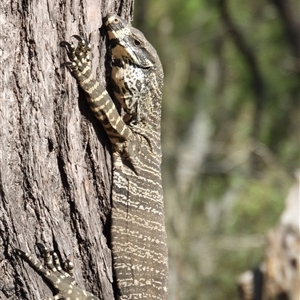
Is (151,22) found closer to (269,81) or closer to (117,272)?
(269,81)

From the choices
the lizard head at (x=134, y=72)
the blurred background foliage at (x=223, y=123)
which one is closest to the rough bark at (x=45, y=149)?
the lizard head at (x=134, y=72)

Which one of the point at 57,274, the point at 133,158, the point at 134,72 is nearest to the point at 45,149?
the point at 57,274

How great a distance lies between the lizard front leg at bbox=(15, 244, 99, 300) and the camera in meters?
3.84

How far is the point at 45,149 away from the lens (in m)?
3.84

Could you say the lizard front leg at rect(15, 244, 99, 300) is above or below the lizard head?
below

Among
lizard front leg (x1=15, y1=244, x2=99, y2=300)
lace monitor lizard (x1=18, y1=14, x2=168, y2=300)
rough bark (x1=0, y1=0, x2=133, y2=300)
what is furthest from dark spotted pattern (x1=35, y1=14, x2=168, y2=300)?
lizard front leg (x1=15, y1=244, x2=99, y2=300)

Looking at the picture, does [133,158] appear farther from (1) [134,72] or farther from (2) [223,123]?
(2) [223,123]

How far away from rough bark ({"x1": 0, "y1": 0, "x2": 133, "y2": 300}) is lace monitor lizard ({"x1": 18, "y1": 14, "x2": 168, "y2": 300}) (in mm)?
132

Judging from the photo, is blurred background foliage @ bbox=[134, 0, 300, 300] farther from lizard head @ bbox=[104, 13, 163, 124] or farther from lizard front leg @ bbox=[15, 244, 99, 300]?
lizard front leg @ bbox=[15, 244, 99, 300]

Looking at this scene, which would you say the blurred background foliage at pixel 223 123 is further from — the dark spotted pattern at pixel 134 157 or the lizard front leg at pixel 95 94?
the lizard front leg at pixel 95 94

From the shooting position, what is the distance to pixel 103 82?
4.42 metres

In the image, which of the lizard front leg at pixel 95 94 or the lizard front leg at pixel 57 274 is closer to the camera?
the lizard front leg at pixel 57 274

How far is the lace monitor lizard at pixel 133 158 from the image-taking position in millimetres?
4301

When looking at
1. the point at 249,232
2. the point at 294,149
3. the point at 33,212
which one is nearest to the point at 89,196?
the point at 33,212
